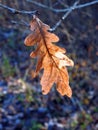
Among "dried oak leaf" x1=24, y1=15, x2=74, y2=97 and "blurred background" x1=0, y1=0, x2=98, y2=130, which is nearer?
"dried oak leaf" x1=24, y1=15, x2=74, y2=97

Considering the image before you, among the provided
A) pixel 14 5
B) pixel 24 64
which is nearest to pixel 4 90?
pixel 24 64

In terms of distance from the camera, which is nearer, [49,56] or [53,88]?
[49,56]

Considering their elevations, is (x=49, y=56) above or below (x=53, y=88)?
above

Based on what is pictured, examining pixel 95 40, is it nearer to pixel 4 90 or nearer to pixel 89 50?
pixel 89 50

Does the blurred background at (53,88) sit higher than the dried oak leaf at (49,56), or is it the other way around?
the dried oak leaf at (49,56)

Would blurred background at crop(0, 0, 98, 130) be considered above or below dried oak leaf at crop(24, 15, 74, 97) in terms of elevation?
below
